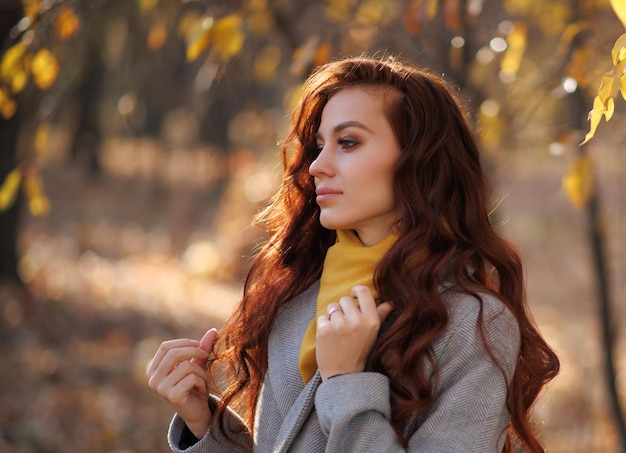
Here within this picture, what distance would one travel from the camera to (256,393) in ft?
8.14

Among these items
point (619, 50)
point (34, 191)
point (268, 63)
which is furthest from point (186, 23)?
point (619, 50)

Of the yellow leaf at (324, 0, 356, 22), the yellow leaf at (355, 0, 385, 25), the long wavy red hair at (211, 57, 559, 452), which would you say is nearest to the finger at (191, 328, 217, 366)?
the long wavy red hair at (211, 57, 559, 452)

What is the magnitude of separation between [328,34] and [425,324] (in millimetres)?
2037

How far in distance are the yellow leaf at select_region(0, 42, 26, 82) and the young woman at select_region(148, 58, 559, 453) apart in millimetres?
1157

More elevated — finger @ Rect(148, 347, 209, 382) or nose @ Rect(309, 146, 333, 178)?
nose @ Rect(309, 146, 333, 178)

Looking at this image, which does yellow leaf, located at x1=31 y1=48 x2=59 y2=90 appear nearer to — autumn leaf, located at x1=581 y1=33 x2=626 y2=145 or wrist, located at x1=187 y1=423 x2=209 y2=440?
wrist, located at x1=187 y1=423 x2=209 y2=440

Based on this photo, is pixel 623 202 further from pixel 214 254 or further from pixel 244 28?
pixel 244 28

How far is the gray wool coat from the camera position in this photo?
1.99 m

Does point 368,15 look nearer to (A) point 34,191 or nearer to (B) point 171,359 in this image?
(A) point 34,191

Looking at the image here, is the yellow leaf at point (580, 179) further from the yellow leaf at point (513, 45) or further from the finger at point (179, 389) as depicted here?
the finger at point (179, 389)

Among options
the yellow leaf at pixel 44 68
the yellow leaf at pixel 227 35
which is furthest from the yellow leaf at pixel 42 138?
the yellow leaf at pixel 227 35

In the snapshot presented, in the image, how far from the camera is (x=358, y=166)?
86.9 inches

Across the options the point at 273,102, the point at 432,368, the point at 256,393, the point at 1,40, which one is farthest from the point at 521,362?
the point at 273,102

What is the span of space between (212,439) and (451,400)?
2.30ft
